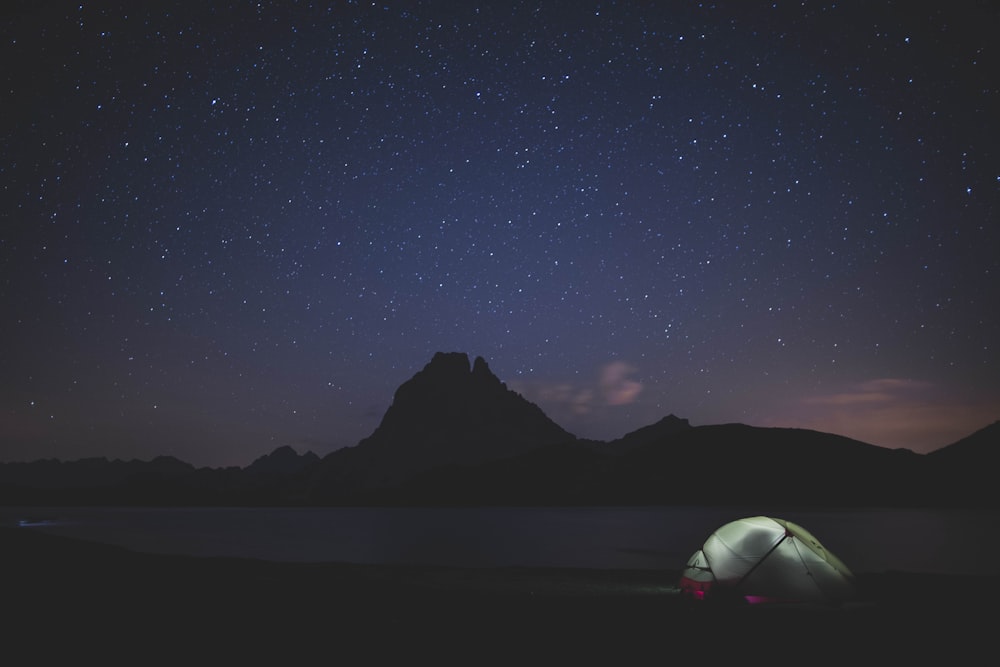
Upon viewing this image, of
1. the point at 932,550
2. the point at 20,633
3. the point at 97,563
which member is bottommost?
the point at 932,550

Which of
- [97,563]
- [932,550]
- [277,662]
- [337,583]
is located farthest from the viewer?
[932,550]

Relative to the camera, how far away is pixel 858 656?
10.2m

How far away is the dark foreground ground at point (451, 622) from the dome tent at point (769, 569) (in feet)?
2.37

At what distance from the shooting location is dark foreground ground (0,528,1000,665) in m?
9.72

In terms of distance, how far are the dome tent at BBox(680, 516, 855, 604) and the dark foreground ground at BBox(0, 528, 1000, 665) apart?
72 cm

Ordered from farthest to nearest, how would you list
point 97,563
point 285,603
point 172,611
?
point 97,563 → point 285,603 → point 172,611

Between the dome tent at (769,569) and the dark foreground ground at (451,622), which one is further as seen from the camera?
the dome tent at (769,569)

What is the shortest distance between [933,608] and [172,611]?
17036 mm

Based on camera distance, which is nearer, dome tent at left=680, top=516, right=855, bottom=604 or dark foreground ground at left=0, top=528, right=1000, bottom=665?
dark foreground ground at left=0, top=528, right=1000, bottom=665

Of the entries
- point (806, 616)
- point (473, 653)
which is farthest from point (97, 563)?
point (806, 616)

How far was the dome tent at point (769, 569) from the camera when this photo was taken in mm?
15430

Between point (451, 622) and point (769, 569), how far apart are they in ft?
28.2

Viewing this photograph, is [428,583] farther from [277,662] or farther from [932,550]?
[932,550]

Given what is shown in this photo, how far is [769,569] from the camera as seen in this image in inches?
620
